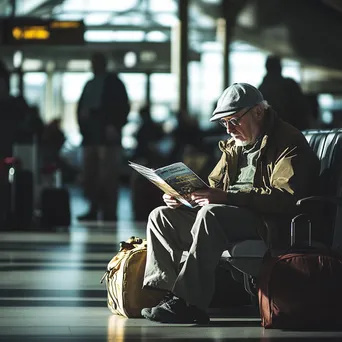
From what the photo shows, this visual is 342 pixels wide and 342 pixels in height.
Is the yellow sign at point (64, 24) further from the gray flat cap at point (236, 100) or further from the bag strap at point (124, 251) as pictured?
the gray flat cap at point (236, 100)

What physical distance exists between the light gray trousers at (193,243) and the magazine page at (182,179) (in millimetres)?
106

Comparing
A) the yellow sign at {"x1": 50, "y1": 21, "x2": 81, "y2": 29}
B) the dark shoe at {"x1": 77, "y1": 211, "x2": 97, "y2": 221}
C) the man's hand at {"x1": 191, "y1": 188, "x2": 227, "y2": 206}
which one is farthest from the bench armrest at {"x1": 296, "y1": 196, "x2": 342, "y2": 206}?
the yellow sign at {"x1": 50, "y1": 21, "x2": 81, "y2": 29}

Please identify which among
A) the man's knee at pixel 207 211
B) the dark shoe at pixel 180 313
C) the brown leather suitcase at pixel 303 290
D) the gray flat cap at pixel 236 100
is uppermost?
the gray flat cap at pixel 236 100

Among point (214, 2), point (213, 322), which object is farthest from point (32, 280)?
point (214, 2)

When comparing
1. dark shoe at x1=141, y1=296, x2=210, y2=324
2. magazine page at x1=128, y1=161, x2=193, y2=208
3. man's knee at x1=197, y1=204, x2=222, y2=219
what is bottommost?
dark shoe at x1=141, y1=296, x2=210, y2=324

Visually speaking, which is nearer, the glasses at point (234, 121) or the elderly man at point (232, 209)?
the elderly man at point (232, 209)

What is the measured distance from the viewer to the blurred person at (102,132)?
46.0 feet

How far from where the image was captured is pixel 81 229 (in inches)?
504

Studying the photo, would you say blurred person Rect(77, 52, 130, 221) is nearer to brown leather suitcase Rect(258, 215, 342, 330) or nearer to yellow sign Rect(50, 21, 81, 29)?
yellow sign Rect(50, 21, 81, 29)

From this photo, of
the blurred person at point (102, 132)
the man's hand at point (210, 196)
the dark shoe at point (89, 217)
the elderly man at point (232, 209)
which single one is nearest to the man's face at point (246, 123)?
the elderly man at point (232, 209)

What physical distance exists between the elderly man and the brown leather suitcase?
0.27 meters

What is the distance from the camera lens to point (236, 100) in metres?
5.92

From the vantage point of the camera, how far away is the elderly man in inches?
225

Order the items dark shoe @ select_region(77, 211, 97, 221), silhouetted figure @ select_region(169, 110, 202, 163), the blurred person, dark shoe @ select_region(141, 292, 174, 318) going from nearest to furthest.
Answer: dark shoe @ select_region(141, 292, 174, 318) → the blurred person → dark shoe @ select_region(77, 211, 97, 221) → silhouetted figure @ select_region(169, 110, 202, 163)
